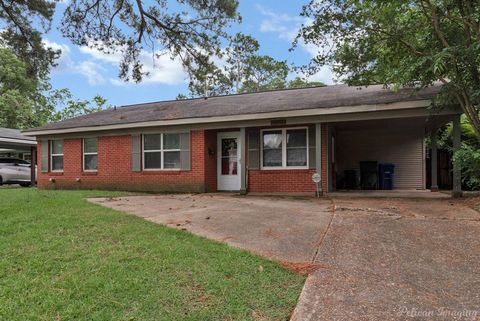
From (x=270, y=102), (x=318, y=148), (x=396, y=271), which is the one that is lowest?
(x=396, y=271)

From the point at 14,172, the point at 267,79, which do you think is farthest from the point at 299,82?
the point at 14,172

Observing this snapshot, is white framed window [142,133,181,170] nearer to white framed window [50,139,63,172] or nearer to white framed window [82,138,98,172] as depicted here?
white framed window [82,138,98,172]

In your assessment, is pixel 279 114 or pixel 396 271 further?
pixel 279 114

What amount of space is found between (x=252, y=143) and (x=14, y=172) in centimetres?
1349

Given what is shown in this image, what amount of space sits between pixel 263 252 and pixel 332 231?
5.23ft

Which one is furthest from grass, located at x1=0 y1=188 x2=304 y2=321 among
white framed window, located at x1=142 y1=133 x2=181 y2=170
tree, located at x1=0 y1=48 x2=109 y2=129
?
tree, located at x1=0 y1=48 x2=109 y2=129

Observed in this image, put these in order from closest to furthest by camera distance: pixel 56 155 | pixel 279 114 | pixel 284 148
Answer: pixel 279 114
pixel 284 148
pixel 56 155

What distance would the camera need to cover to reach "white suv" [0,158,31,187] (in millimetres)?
19422

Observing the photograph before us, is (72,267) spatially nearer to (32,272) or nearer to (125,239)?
(32,272)

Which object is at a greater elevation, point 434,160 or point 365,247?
point 434,160

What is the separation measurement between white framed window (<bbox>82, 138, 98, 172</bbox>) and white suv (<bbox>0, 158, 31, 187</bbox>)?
21.3 ft

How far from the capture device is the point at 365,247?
5.26 m

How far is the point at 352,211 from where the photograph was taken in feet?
26.6

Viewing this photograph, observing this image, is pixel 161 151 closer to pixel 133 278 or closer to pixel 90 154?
pixel 90 154
